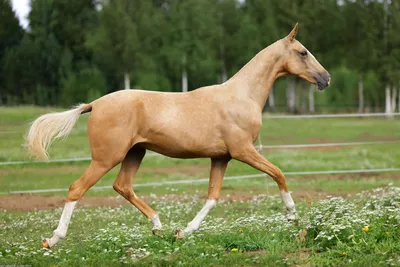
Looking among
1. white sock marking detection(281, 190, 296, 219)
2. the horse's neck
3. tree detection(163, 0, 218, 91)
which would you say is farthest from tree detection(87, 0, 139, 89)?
white sock marking detection(281, 190, 296, 219)

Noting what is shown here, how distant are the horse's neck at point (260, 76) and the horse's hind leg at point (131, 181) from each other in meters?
1.34

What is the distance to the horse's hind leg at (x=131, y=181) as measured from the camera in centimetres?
692

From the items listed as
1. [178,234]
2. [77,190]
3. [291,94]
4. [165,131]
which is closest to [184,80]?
[291,94]

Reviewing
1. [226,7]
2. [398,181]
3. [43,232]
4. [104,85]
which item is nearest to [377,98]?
[226,7]

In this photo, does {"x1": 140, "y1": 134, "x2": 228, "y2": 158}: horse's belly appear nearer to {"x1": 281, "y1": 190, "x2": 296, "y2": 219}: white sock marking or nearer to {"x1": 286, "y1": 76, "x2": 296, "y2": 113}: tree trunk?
{"x1": 281, "y1": 190, "x2": 296, "y2": 219}: white sock marking

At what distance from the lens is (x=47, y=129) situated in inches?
263

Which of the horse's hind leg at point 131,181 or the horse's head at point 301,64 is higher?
the horse's head at point 301,64

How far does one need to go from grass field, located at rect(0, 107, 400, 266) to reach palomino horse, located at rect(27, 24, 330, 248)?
1.67ft

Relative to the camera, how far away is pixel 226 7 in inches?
1719

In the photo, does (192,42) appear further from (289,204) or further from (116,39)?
(289,204)

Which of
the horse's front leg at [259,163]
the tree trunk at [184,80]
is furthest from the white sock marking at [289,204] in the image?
the tree trunk at [184,80]

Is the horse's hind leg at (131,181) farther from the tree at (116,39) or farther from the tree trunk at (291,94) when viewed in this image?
the tree trunk at (291,94)

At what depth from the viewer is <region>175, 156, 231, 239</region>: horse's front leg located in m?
6.56

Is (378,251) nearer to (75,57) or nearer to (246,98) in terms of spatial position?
(246,98)
